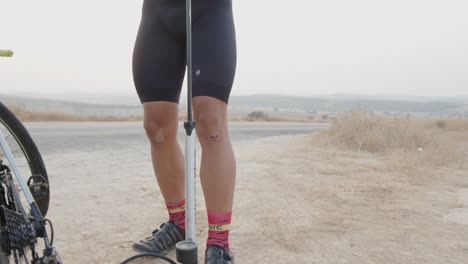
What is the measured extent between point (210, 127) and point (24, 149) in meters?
0.81

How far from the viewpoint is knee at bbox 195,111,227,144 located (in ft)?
5.24

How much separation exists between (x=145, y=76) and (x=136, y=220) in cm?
95

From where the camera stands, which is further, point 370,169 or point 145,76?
point 370,169

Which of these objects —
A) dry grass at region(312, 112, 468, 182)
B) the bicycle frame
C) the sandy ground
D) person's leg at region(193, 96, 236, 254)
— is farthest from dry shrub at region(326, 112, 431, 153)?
the bicycle frame

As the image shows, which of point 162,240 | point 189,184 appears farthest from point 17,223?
point 162,240

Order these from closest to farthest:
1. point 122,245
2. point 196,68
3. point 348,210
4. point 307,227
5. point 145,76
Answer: point 196,68, point 145,76, point 122,245, point 307,227, point 348,210

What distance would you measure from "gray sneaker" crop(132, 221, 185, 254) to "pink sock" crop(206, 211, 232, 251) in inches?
11.2

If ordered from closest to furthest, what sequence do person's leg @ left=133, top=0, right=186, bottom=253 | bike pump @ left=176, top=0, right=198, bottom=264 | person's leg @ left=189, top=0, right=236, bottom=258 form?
bike pump @ left=176, top=0, right=198, bottom=264 < person's leg @ left=189, top=0, right=236, bottom=258 < person's leg @ left=133, top=0, right=186, bottom=253

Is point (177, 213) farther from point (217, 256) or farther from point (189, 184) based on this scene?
point (189, 184)

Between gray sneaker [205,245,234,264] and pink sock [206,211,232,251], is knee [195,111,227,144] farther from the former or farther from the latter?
gray sneaker [205,245,234,264]

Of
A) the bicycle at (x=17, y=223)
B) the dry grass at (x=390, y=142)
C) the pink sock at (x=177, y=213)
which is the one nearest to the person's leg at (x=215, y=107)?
the pink sock at (x=177, y=213)

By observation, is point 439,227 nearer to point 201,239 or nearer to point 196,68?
point 201,239

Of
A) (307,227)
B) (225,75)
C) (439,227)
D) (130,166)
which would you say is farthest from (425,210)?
(130,166)

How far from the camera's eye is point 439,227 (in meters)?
2.25
